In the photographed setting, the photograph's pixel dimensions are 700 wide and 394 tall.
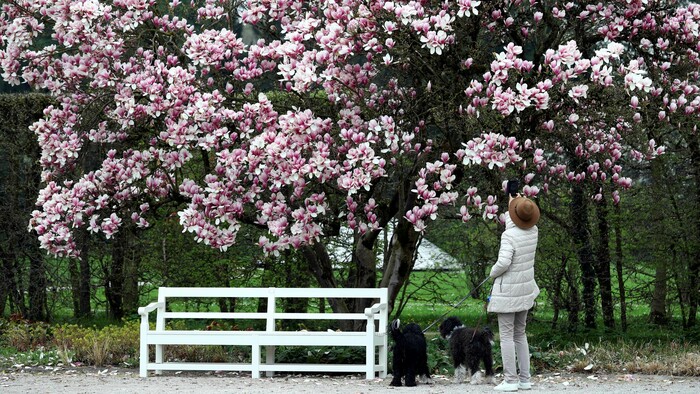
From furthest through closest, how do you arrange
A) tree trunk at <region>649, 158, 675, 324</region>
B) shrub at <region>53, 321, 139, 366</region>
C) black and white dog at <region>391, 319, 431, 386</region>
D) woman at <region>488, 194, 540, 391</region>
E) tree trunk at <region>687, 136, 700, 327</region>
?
tree trunk at <region>649, 158, 675, 324</region>, tree trunk at <region>687, 136, 700, 327</region>, shrub at <region>53, 321, 139, 366</region>, black and white dog at <region>391, 319, 431, 386</region>, woman at <region>488, 194, 540, 391</region>

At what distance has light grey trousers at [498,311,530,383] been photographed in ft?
25.3

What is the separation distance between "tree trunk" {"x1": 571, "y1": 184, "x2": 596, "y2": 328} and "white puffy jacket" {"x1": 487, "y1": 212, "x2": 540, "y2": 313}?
3663 mm

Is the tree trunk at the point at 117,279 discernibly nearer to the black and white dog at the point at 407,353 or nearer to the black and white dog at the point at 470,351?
the black and white dog at the point at 407,353

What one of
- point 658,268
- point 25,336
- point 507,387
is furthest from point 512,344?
point 25,336

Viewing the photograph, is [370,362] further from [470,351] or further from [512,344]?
[512,344]

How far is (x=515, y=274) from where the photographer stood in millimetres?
7629

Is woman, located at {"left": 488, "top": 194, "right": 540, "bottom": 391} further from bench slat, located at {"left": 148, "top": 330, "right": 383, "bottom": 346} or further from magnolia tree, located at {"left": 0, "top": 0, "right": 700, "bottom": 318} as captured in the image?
bench slat, located at {"left": 148, "top": 330, "right": 383, "bottom": 346}

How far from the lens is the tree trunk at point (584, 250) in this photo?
11.4m

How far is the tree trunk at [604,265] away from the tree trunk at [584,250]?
10 cm

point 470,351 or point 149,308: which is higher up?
point 149,308

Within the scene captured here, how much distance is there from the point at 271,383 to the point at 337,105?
259 cm

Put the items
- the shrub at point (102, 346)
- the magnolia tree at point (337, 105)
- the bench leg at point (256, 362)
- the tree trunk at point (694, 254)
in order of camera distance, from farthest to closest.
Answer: the tree trunk at point (694, 254), the shrub at point (102, 346), the bench leg at point (256, 362), the magnolia tree at point (337, 105)

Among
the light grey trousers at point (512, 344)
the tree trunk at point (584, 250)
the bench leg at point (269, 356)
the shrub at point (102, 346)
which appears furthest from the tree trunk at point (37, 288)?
the light grey trousers at point (512, 344)

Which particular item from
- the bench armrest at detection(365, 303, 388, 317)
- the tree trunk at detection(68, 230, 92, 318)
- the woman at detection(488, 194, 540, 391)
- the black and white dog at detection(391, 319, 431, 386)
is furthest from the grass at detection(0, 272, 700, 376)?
the woman at detection(488, 194, 540, 391)
